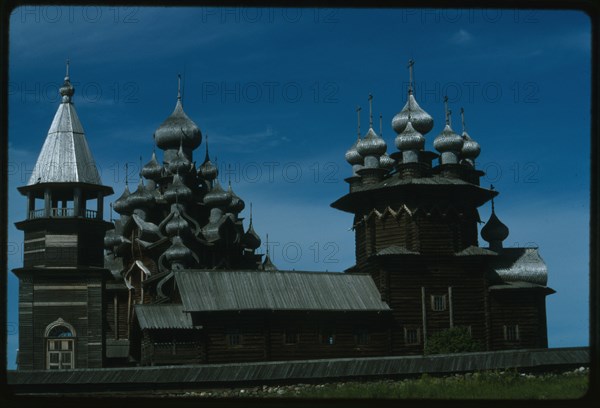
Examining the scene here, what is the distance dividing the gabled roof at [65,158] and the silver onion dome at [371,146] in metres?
9.54

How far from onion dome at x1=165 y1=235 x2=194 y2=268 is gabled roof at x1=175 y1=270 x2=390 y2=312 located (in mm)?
7197

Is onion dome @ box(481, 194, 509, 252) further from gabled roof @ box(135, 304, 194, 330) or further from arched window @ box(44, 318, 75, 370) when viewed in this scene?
arched window @ box(44, 318, 75, 370)

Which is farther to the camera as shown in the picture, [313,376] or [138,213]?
[138,213]

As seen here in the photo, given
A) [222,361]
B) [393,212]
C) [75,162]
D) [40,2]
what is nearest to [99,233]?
[75,162]

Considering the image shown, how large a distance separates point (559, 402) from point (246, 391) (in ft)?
49.5

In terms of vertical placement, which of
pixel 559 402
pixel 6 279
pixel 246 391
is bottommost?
pixel 246 391

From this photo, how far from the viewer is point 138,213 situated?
143ft

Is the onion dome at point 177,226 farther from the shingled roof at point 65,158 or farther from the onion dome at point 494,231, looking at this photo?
the onion dome at point 494,231

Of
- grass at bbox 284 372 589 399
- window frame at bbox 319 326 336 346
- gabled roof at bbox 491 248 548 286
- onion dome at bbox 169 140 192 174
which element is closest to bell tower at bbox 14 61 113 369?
window frame at bbox 319 326 336 346

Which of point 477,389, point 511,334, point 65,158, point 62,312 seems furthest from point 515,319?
point 477,389

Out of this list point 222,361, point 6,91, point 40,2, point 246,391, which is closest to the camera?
point 6,91

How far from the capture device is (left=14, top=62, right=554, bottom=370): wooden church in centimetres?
3064

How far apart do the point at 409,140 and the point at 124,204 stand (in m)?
16.0

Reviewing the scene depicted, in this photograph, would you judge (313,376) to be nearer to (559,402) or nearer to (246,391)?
(246,391)
